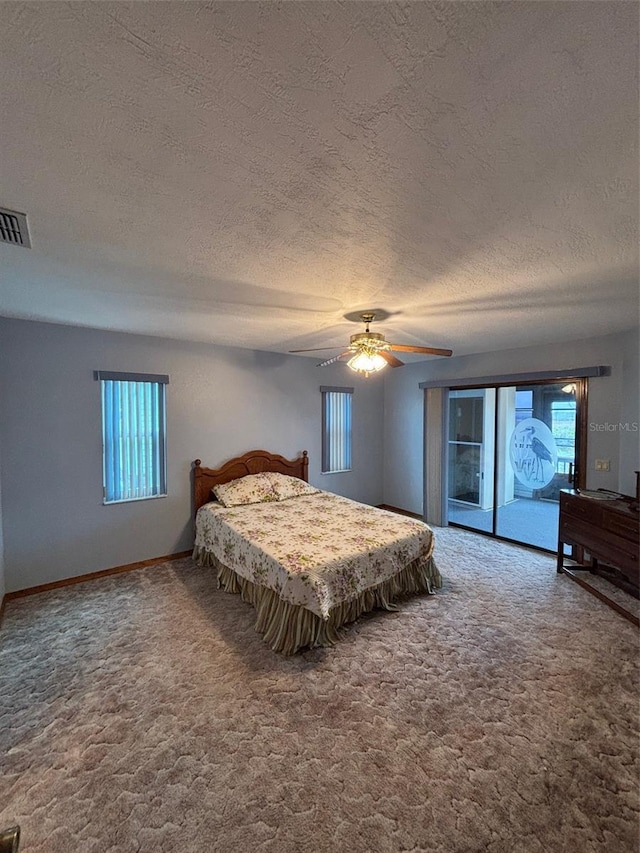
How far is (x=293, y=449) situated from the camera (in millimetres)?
4836

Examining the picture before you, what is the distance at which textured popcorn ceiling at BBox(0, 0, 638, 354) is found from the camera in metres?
0.75

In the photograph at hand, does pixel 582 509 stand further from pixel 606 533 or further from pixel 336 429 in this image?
pixel 336 429

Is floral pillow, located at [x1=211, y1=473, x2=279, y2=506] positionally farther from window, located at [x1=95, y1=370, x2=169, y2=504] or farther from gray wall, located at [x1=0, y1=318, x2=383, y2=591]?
window, located at [x1=95, y1=370, x2=169, y2=504]

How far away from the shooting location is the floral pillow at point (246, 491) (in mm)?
3930

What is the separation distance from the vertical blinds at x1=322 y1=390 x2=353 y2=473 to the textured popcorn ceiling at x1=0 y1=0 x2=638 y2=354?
10.2ft

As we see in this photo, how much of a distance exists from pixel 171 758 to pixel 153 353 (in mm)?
3323

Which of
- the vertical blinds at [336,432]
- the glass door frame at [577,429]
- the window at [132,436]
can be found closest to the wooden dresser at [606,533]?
the glass door frame at [577,429]

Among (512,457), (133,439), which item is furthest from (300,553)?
(512,457)

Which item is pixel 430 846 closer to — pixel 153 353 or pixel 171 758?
pixel 171 758

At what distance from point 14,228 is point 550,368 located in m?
4.60

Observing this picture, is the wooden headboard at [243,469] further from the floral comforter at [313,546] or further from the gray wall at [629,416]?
the gray wall at [629,416]

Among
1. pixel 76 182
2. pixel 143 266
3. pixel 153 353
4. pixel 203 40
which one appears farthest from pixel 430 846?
pixel 153 353

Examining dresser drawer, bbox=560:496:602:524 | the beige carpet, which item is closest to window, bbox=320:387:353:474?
the beige carpet

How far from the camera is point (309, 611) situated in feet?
7.97
